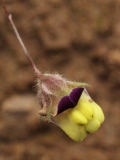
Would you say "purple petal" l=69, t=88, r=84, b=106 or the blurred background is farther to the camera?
the blurred background

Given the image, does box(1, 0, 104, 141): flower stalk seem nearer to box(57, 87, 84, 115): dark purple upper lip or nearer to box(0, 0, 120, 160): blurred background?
box(57, 87, 84, 115): dark purple upper lip

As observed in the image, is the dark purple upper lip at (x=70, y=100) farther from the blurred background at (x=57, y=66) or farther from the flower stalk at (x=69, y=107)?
the blurred background at (x=57, y=66)

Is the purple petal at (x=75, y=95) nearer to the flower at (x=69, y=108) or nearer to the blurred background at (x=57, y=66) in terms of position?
the flower at (x=69, y=108)

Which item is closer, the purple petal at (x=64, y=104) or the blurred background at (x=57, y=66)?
the purple petal at (x=64, y=104)

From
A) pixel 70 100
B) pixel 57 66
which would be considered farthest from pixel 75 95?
pixel 57 66

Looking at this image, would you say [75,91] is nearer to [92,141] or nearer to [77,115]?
[77,115]

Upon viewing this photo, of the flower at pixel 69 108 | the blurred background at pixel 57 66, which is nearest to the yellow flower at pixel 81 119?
the flower at pixel 69 108

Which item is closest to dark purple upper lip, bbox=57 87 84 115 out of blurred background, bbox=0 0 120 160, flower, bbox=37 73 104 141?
flower, bbox=37 73 104 141

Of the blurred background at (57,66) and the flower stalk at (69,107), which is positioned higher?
the blurred background at (57,66)

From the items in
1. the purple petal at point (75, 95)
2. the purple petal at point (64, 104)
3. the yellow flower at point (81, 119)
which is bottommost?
the yellow flower at point (81, 119)

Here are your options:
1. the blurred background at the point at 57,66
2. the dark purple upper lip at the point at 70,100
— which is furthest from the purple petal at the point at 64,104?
the blurred background at the point at 57,66
